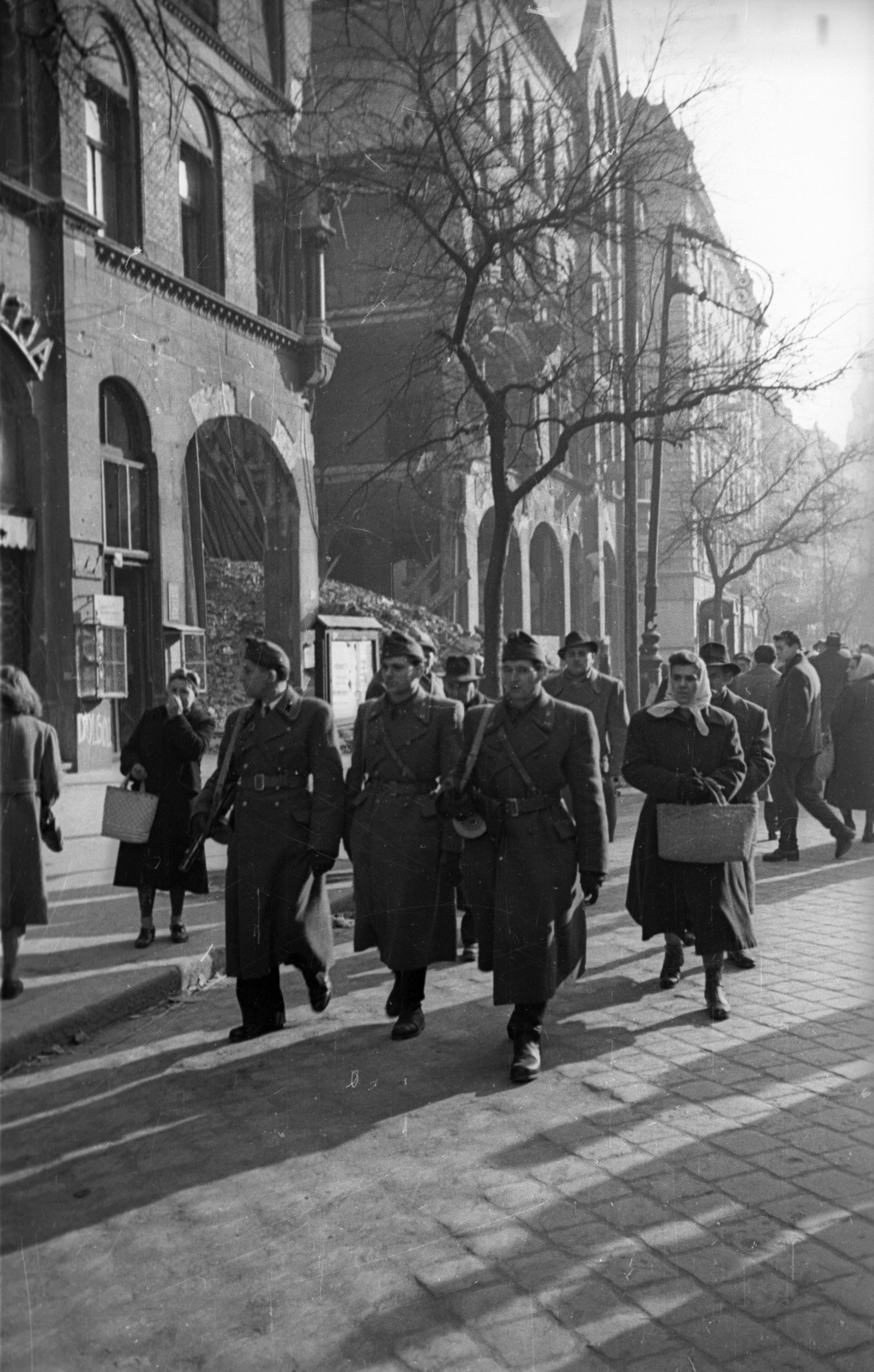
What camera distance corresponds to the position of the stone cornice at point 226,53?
3.63 m

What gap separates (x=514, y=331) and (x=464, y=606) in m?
1.56

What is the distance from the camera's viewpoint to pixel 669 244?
241 inches

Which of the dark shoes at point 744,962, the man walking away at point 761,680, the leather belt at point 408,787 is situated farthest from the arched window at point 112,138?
the man walking away at point 761,680

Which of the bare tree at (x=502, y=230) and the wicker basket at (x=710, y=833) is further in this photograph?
the wicker basket at (x=710, y=833)

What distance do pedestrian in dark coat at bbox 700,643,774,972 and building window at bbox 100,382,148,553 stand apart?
355 cm

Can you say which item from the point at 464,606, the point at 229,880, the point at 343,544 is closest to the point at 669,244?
the point at 464,606

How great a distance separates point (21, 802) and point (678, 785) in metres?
3.73

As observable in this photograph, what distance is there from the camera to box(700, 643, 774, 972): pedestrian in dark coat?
20.6ft

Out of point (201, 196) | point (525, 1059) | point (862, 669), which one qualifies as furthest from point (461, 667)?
point (862, 669)

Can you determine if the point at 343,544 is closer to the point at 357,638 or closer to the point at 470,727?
the point at 357,638

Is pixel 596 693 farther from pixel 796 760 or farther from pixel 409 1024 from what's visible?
pixel 409 1024

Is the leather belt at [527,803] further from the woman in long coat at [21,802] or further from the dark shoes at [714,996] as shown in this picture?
the woman in long coat at [21,802]

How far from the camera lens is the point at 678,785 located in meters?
5.80

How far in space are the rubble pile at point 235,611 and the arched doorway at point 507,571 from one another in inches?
39.7
